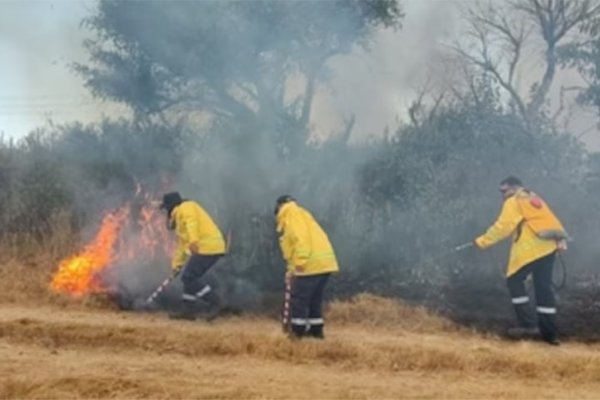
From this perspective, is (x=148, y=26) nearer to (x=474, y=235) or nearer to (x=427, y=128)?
(x=427, y=128)

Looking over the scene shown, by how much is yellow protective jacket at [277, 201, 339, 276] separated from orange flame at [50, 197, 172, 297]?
10.6 feet

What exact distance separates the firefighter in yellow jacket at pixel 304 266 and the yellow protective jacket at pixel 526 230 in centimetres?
207

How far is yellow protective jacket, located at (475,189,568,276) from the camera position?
9.90 m

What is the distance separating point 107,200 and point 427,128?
559 cm

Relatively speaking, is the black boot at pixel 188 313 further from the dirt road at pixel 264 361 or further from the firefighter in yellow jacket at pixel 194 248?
the dirt road at pixel 264 361

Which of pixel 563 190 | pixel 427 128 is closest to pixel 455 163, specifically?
pixel 427 128

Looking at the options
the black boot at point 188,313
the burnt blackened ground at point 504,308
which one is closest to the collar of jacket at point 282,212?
the black boot at point 188,313

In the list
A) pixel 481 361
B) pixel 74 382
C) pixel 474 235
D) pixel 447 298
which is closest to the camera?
pixel 74 382

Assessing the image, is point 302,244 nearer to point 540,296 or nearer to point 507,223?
point 507,223

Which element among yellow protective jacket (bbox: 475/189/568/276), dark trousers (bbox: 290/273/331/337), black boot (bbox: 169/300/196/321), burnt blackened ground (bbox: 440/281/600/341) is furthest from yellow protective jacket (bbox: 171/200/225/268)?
yellow protective jacket (bbox: 475/189/568/276)

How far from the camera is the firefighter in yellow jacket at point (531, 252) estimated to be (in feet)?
32.3

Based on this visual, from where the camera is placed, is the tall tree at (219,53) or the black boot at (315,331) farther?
the tall tree at (219,53)

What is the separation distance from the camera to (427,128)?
14.5 m

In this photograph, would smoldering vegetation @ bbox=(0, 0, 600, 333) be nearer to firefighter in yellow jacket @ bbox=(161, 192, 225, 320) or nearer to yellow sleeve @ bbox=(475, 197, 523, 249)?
firefighter in yellow jacket @ bbox=(161, 192, 225, 320)
